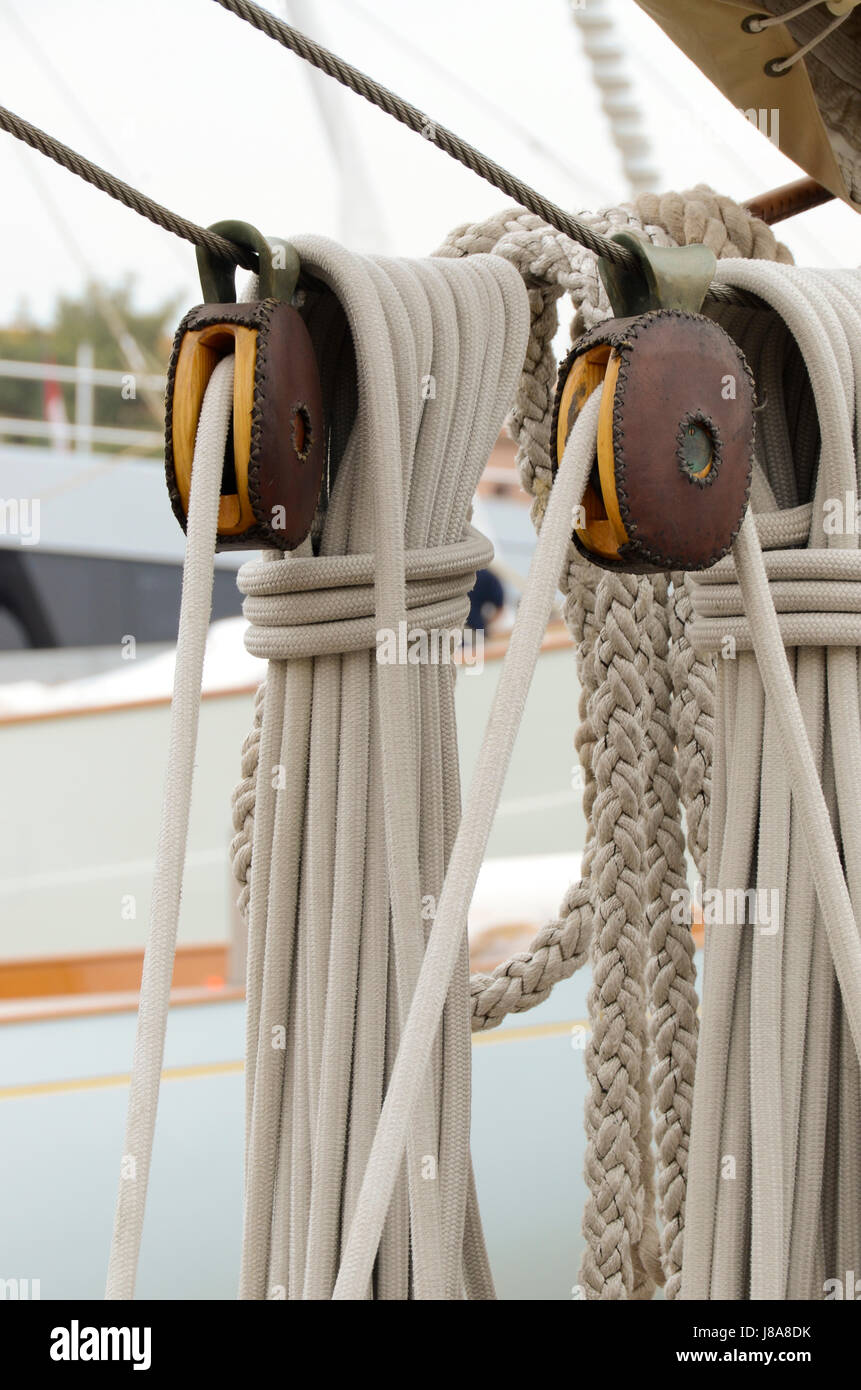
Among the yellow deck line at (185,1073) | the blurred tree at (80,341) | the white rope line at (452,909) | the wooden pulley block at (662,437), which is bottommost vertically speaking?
the white rope line at (452,909)

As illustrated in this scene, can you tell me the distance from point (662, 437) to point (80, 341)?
5202 millimetres

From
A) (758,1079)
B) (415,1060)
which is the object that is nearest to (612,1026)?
A: (758,1079)

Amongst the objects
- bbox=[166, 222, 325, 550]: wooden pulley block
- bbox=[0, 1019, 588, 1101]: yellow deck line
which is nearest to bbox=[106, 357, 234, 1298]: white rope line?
bbox=[166, 222, 325, 550]: wooden pulley block

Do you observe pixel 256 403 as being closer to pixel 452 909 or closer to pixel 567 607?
pixel 452 909

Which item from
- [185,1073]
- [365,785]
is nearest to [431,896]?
[365,785]

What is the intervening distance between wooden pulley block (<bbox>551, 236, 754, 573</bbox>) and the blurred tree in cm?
508

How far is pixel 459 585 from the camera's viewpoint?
0.59 metres

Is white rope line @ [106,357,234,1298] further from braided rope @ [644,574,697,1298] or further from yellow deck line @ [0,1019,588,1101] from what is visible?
yellow deck line @ [0,1019,588,1101]

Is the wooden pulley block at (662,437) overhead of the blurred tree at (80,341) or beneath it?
beneath

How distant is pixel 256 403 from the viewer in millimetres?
483

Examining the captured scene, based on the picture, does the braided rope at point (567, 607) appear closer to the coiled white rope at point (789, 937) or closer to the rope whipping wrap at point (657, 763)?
the rope whipping wrap at point (657, 763)

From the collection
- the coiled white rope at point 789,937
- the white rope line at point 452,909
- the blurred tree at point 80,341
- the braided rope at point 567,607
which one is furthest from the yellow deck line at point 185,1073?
the blurred tree at point 80,341

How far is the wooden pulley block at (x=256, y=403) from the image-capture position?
0.49m

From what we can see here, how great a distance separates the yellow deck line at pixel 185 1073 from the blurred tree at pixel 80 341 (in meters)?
3.72
